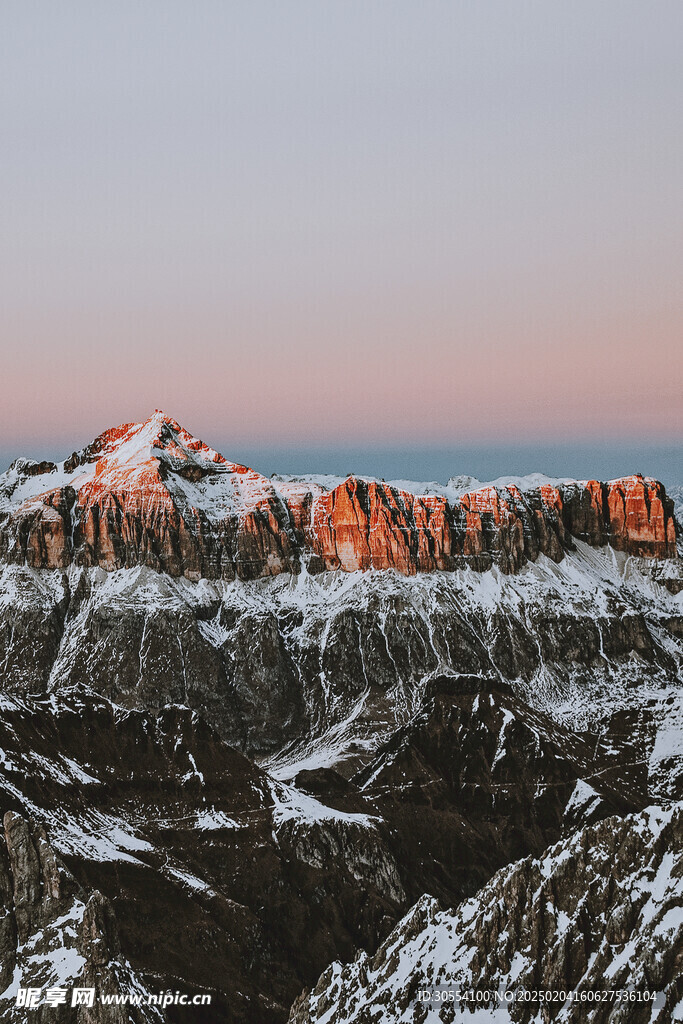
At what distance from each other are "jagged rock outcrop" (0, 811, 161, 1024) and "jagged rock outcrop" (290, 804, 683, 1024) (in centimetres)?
1853

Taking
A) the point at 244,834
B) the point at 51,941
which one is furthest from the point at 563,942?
the point at 244,834

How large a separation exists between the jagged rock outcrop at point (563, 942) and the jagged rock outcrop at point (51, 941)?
18.5m

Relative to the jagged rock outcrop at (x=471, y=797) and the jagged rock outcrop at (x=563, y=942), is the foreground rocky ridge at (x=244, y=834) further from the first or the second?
the jagged rock outcrop at (x=563, y=942)

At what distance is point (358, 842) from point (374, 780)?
114 feet

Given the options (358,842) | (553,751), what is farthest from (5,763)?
(553,751)

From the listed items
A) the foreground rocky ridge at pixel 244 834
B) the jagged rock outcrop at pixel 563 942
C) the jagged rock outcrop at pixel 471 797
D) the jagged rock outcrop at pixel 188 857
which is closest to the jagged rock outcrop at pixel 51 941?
the jagged rock outcrop at pixel 188 857

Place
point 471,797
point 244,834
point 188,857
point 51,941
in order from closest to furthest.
A: point 51,941 → point 188,857 → point 244,834 → point 471,797

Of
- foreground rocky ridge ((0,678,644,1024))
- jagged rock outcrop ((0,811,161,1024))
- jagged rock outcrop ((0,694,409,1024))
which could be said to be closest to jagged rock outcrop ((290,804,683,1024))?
jagged rock outcrop ((0,811,161,1024))

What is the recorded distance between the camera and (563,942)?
83.0 m

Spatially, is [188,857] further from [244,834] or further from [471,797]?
[471,797]

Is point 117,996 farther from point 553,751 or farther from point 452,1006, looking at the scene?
point 553,751

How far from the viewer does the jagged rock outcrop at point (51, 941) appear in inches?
3447

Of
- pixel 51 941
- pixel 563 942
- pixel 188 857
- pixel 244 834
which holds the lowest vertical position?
pixel 188 857

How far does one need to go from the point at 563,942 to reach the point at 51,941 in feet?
130
